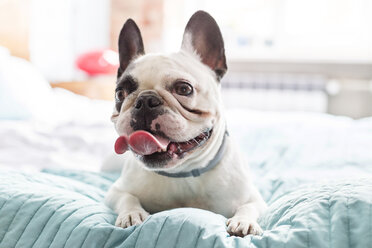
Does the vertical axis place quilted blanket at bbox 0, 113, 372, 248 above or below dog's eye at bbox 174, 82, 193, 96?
below

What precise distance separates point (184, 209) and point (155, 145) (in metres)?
0.16

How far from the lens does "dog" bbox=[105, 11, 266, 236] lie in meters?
0.93

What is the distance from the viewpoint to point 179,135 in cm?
94

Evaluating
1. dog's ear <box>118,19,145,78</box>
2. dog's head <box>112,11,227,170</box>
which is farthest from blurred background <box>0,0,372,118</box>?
dog's head <box>112,11,227,170</box>

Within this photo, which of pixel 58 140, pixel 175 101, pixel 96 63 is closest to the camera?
pixel 175 101

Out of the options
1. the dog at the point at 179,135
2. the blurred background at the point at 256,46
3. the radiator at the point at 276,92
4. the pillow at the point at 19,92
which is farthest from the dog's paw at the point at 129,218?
the radiator at the point at 276,92

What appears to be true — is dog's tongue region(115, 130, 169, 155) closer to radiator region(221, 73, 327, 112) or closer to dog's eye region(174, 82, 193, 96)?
dog's eye region(174, 82, 193, 96)

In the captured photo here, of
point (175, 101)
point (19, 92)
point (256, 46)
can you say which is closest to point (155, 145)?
point (175, 101)

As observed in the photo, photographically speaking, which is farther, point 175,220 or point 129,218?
point 129,218

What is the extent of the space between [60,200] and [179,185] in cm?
30

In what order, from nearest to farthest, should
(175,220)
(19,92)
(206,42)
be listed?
(175,220), (206,42), (19,92)

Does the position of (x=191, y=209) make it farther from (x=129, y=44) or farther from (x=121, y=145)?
(x=129, y=44)

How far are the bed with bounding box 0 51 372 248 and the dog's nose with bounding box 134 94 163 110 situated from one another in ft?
0.81

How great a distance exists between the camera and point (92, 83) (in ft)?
12.0
